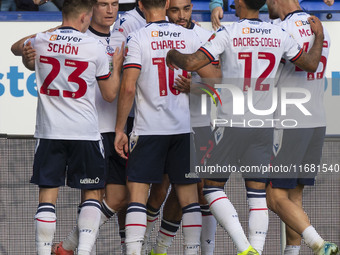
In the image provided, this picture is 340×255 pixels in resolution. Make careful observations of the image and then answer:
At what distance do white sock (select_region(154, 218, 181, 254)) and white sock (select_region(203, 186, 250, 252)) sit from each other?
748 millimetres

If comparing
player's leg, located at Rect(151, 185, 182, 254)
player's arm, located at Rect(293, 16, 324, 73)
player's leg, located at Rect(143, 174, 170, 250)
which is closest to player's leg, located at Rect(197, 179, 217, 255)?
player's leg, located at Rect(151, 185, 182, 254)

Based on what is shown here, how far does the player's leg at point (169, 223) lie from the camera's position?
7715 mm

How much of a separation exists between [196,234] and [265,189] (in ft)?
2.43

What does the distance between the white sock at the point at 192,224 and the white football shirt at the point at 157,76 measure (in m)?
0.66

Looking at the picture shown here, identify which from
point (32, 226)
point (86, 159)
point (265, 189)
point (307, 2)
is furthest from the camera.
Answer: point (307, 2)

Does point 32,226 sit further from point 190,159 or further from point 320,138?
point 320,138

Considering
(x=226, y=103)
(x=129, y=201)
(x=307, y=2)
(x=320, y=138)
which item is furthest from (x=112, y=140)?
(x=307, y=2)

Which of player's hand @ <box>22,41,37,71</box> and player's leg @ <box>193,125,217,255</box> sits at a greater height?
player's hand @ <box>22,41,37,71</box>

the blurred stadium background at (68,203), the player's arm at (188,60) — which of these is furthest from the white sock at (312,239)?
the player's arm at (188,60)

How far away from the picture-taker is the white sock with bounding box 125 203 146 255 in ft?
22.9

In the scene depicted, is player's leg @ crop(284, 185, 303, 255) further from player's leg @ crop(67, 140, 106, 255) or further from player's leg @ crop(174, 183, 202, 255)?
player's leg @ crop(67, 140, 106, 255)

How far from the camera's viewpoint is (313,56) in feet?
23.6

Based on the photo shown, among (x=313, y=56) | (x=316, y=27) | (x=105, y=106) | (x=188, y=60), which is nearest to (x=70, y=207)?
(x=105, y=106)

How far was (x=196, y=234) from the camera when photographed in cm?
721
